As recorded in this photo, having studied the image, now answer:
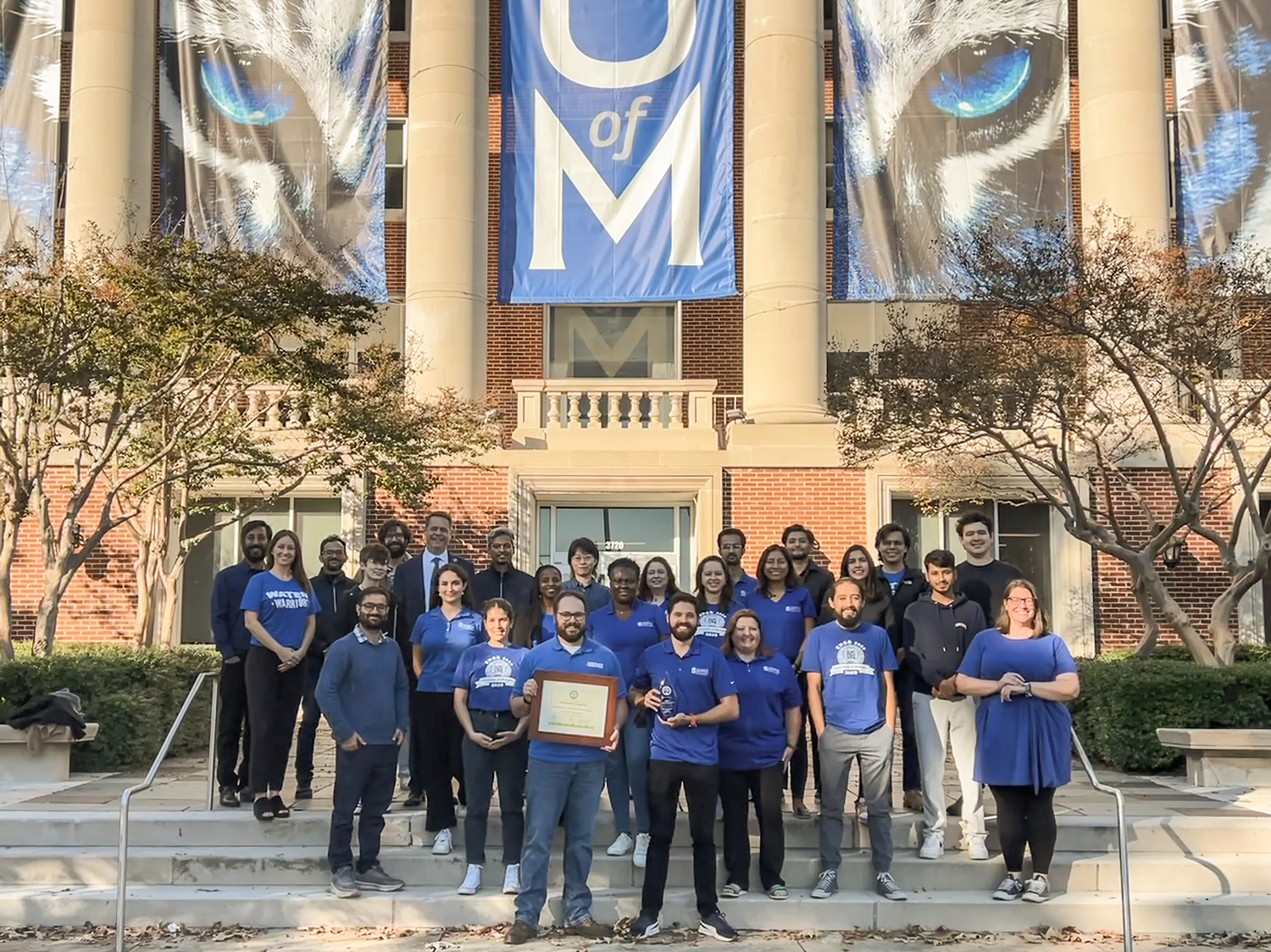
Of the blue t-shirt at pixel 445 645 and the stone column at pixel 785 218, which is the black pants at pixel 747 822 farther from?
the stone column at pixel 785 218

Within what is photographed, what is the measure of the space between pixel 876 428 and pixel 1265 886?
7726 mm

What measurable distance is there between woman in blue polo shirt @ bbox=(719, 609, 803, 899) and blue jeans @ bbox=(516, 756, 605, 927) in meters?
0.87

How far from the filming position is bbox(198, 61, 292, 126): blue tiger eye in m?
20.3

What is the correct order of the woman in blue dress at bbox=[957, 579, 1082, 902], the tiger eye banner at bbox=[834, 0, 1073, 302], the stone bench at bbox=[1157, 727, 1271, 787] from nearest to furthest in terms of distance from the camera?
the woman in blue dress at bbox=[957, 579, 1082, 902] → the stone bench at bbox=[1157, 727, 1271, 787] → the tiger eye banner at bbox=[834, 0, 1073, 302]

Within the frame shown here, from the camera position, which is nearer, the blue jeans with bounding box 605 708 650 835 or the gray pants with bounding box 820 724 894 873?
the gray pants with bounding box 820 724 894 873

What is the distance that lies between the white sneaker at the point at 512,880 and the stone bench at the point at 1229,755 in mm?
6530

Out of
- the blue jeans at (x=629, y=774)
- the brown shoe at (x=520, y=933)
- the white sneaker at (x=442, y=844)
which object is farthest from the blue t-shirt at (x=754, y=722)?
the white sneaker at (x=442, y=844)

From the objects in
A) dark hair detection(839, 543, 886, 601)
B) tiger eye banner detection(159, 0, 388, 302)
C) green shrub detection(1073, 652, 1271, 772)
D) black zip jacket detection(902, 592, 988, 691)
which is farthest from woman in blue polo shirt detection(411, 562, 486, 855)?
tiger eye banner detection(159, 0, 388, 302)

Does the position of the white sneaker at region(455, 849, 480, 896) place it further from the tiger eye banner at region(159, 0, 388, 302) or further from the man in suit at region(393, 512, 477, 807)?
the tiger eye banner at region(159, 0, 388, 302)

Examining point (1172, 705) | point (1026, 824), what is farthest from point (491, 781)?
point (1172, 705)

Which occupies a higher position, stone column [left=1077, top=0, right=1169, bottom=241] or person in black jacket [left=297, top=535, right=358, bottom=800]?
stone column [left=1077, top=0, right=1169, bottom=241]

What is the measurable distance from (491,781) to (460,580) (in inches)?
52.6

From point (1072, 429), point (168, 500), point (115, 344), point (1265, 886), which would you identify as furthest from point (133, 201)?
point (1265, 886)

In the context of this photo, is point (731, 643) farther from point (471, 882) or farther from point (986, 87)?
point (986, 87)
